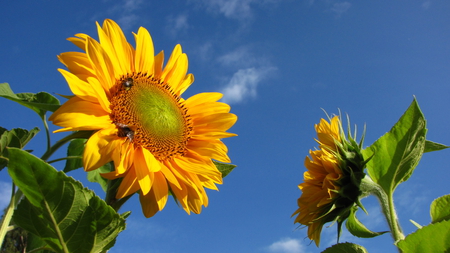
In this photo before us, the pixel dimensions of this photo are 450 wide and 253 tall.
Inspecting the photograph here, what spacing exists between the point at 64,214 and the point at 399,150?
6.57 ft

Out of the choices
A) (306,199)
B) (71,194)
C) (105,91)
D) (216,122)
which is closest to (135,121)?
(105,91)

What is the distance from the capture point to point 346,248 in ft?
8.04

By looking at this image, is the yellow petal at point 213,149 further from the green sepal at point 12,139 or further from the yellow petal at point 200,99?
the green sepal at point 12,139

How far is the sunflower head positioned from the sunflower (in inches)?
34.0

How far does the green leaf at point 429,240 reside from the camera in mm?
2109

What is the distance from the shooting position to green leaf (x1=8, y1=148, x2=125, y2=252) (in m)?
1.57

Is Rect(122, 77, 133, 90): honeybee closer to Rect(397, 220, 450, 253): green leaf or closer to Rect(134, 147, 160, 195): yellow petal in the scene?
Rect(134, 147, 160, 195): yellow petal

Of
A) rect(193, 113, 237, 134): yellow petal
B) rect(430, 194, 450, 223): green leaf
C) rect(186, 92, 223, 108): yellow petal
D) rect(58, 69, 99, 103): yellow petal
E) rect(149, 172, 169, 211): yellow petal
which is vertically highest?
rect(186, 92, 223, 108): yellow petal

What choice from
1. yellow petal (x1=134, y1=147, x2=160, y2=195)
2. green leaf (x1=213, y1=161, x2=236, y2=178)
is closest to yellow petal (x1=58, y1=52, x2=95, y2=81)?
yellow petal (x1=134, y1=147, x2=160, y2=195)

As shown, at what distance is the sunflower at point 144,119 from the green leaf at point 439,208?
5.00 feet

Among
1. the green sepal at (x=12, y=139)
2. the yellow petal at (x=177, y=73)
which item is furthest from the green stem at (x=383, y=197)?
the green sepal at (x=12, y=139)

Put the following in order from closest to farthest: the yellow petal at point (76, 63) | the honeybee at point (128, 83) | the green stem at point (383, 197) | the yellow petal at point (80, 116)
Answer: the yellow petal at point (80, 116), the yellow petal at point (76, 63), the honeybee at point (128, 83), the green stem at point (383, 197)

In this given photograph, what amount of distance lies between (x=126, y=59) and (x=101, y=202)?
96 cm

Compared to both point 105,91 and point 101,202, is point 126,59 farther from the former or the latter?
point 101,202
